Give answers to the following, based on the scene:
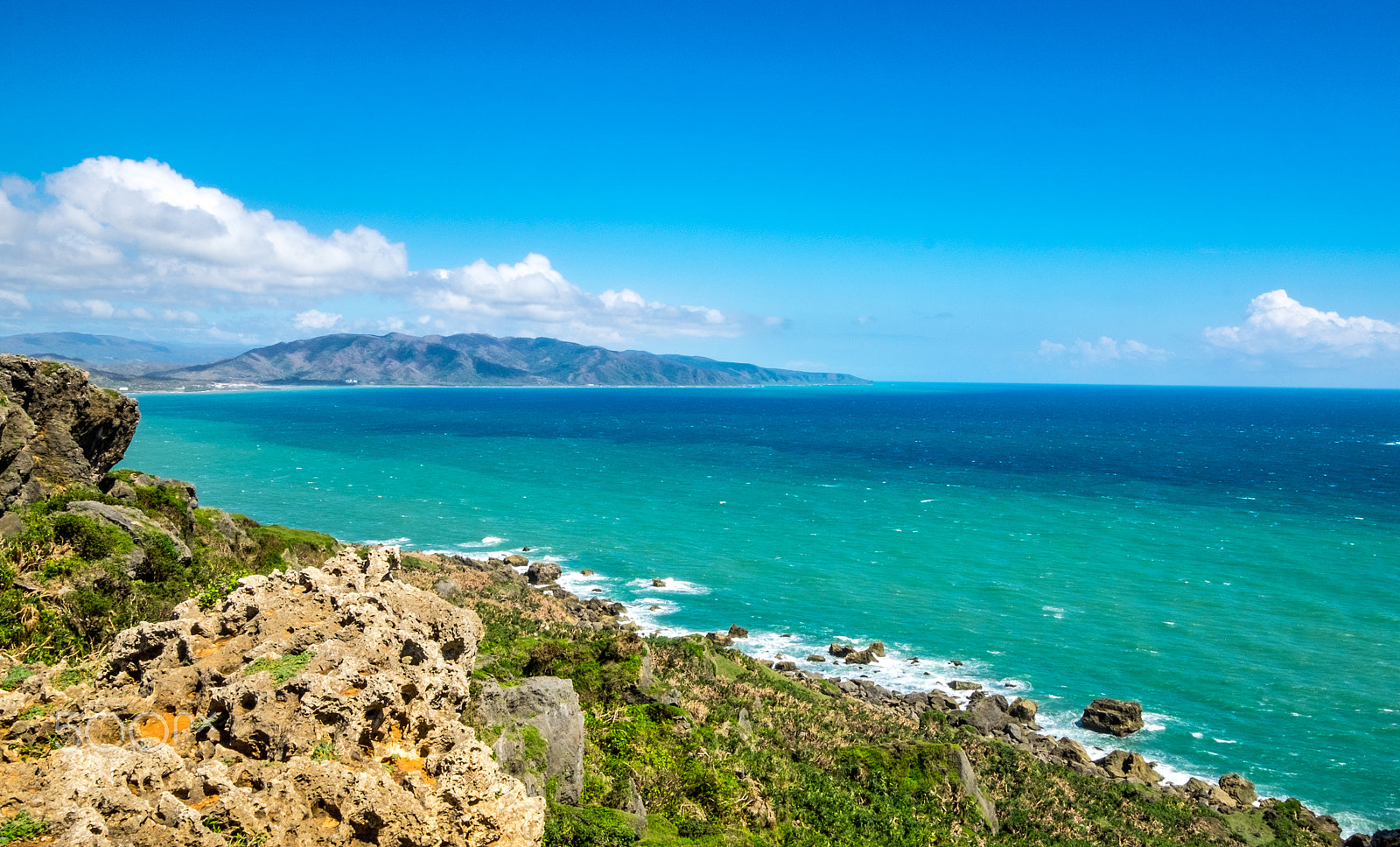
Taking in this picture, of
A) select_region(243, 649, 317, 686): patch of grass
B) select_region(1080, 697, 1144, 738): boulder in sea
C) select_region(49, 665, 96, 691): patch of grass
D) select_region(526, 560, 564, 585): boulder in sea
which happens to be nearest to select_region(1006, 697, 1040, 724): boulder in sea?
select_region(1080, 697, 1144, 738): boulder in sea

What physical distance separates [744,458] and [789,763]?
99776 millimetres

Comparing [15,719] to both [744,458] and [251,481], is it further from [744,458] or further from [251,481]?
[744,458]

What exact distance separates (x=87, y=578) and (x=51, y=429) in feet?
37.6

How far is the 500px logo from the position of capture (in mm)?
10062

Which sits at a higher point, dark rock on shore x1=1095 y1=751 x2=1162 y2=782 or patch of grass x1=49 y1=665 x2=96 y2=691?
patch of grass x1=49 y1=665 x2=96 y2=691

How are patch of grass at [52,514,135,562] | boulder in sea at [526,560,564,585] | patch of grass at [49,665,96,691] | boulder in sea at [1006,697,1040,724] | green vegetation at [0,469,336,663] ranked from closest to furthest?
1. patch of grass at [49,665,96,691]
2. green vegetation at [0,469,336,663]
3. patch of grass at [52,514,135,562]
4. boulder in sea at [1006,697,1040,724]
5. boulder in sea at [526,560,564,585]

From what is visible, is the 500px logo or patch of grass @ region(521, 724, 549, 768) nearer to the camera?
the 500px logo

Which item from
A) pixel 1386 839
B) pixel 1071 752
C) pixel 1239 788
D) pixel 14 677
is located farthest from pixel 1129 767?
pixel 14 677

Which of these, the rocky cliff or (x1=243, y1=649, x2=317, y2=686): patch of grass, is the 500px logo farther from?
the rocky cliff

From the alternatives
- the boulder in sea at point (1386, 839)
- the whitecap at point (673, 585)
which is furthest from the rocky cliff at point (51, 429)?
the boulder in sea at point (1386, 839)

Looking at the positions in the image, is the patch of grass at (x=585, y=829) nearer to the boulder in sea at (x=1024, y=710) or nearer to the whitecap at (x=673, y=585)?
the boulder in sea at (x=1024, y=710)

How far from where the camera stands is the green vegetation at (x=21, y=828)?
7.16 metres

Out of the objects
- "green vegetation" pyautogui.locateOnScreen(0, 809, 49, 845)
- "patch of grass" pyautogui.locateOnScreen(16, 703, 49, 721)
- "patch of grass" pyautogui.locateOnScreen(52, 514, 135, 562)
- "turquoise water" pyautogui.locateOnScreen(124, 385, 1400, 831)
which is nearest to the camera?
"green vegetation" pyautogui.locateOnScreen(0, 809, 49, 845)

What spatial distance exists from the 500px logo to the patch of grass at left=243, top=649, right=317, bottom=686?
0.96 m
